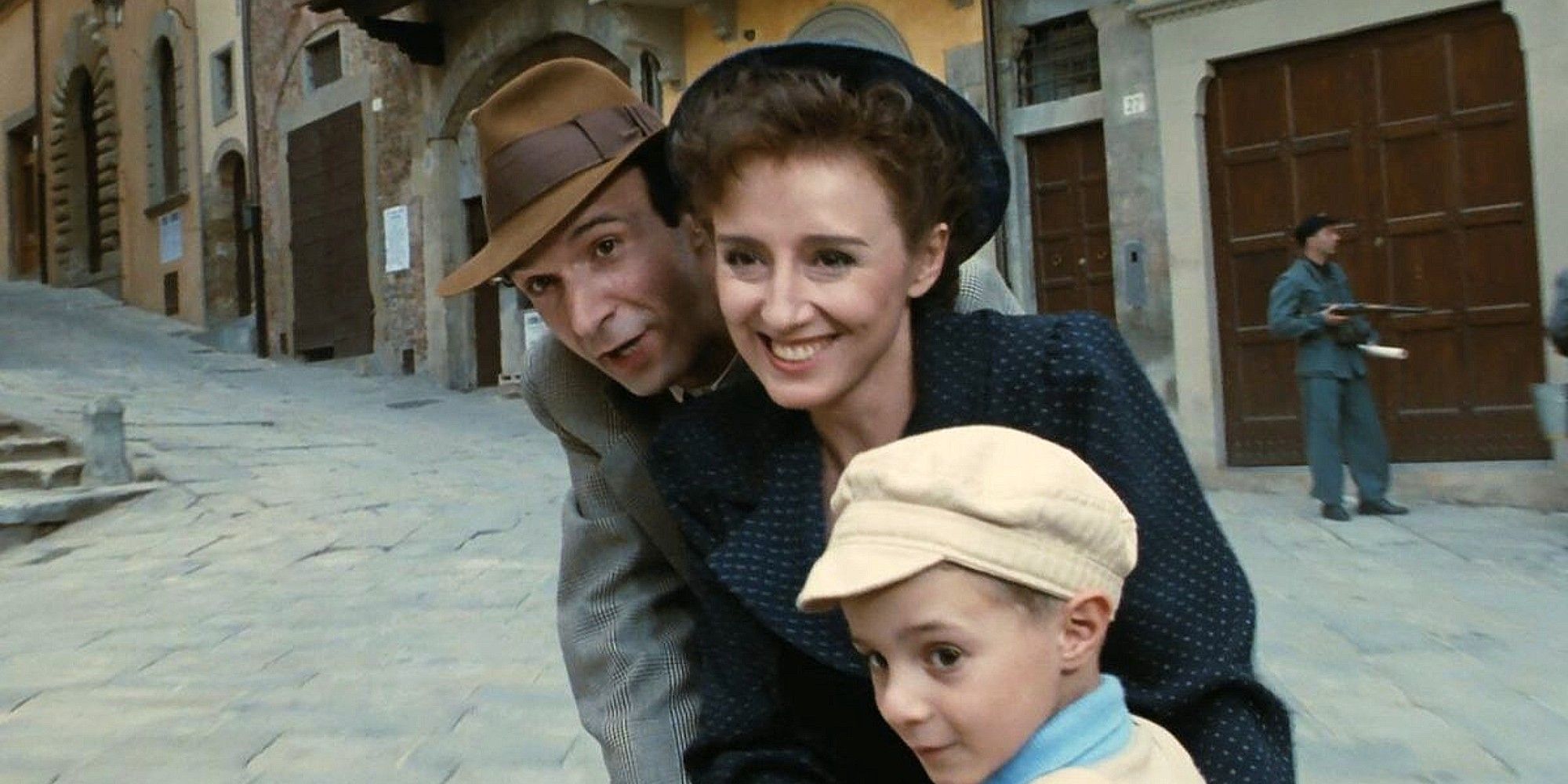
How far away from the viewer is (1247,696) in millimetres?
1536

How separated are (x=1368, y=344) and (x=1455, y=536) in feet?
3.57

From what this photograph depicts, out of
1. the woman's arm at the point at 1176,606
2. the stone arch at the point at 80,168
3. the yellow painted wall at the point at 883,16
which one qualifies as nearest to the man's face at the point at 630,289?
the woman's arm at the point at 1176,606

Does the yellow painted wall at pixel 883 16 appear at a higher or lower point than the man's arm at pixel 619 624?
higher

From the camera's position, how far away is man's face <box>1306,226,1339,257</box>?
7488mm

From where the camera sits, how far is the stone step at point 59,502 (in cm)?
823

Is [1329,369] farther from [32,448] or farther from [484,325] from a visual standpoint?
[484,325]

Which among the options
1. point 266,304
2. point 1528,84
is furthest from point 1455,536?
point 266,304

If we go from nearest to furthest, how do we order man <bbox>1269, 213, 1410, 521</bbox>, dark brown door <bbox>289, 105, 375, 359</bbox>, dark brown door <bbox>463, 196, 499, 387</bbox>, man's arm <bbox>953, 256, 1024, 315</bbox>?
1. man's arm <bbox>953, 256, 1024, 315</bbox>
2. man <bbox>1269, 213, 1410, 521</bbox>
3. dark brown door <bbox>463, 196, 499, 387</bbox>
4. dark brown door <bbox>289, 105, 375, 359</bbox>

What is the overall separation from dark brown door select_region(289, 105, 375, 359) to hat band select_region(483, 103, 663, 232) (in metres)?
16.2

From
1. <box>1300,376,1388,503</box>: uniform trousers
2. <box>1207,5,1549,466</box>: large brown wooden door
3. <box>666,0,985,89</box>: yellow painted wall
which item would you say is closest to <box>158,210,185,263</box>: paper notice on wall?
<box>666,0,985,89</box>: yellow painted wall

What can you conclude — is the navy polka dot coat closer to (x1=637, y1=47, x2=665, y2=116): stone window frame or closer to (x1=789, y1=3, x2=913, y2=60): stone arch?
(x1=789, y1=3, x2=913, y2=60): stone arch

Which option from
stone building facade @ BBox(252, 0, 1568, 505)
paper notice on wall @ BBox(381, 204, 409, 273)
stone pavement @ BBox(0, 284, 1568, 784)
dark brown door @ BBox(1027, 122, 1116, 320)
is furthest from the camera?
paper notice on wall @ BBox(381, 204, 409, 273)

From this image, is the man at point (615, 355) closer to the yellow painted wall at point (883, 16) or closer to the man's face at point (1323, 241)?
the man's face at point (1323, 241)

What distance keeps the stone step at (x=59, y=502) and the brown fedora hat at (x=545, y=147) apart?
715cm
